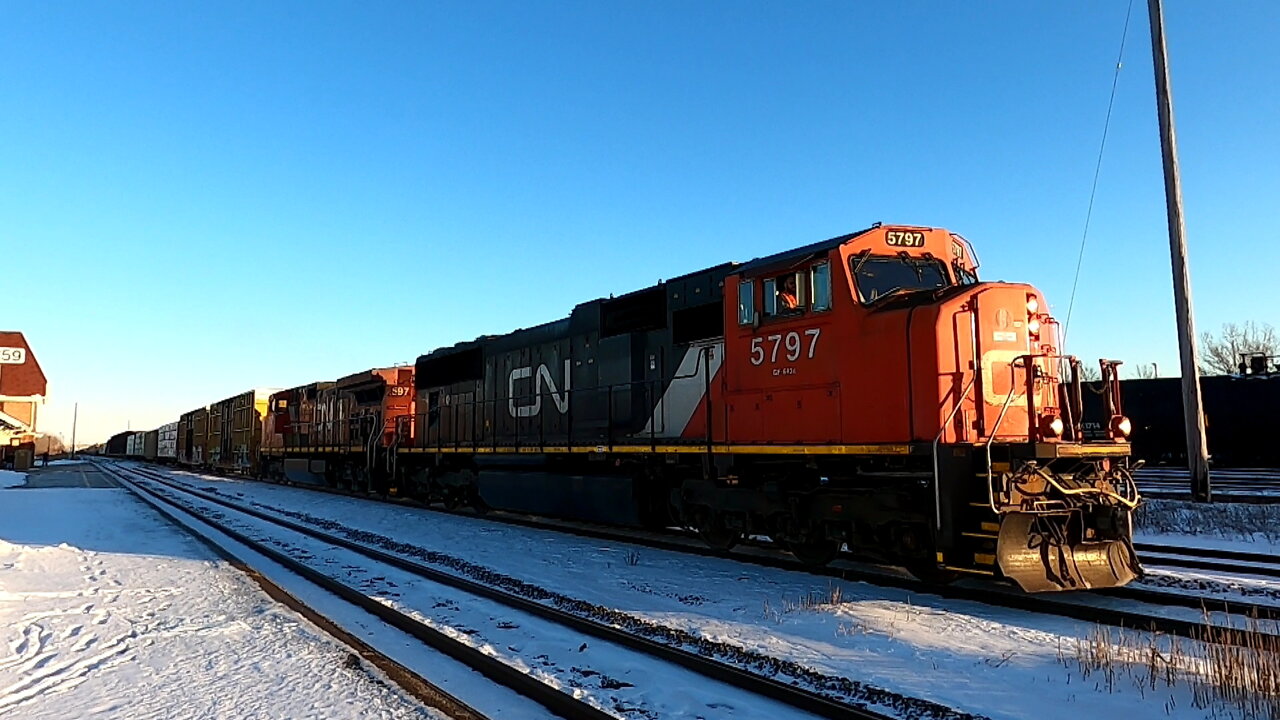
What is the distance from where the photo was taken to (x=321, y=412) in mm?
27047

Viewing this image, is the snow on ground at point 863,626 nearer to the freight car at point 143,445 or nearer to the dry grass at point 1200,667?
the dry grass at point 1200,667

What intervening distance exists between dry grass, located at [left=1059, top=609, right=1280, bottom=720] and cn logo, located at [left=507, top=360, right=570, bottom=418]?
9437 millimetres

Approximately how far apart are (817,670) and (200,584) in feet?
21.9

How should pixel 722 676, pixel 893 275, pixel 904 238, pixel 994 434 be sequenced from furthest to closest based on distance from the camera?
pixel 904 238
pixel 893 275
pixel 994 434
pixel 722 676

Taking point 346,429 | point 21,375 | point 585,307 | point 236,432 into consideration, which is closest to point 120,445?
point 21,375

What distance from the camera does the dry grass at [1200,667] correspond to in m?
4.38

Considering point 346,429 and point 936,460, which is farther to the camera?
point 346,429

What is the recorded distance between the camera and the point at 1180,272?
45.9 feet

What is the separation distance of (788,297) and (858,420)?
1638mm

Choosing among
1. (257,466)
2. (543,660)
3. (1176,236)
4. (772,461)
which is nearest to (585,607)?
(543,660)

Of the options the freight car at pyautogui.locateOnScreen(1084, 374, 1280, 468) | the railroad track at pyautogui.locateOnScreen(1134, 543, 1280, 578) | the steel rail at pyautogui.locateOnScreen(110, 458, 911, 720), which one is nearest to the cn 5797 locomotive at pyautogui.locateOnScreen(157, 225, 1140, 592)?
the railroad track at pyautogui.locateOnScreen(1134, 543, 1280, 578)

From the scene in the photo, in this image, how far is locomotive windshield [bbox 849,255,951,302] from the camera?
8289 mm

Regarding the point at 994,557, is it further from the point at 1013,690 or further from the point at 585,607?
the point at 585,607

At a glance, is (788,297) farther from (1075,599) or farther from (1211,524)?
(1211,524)
